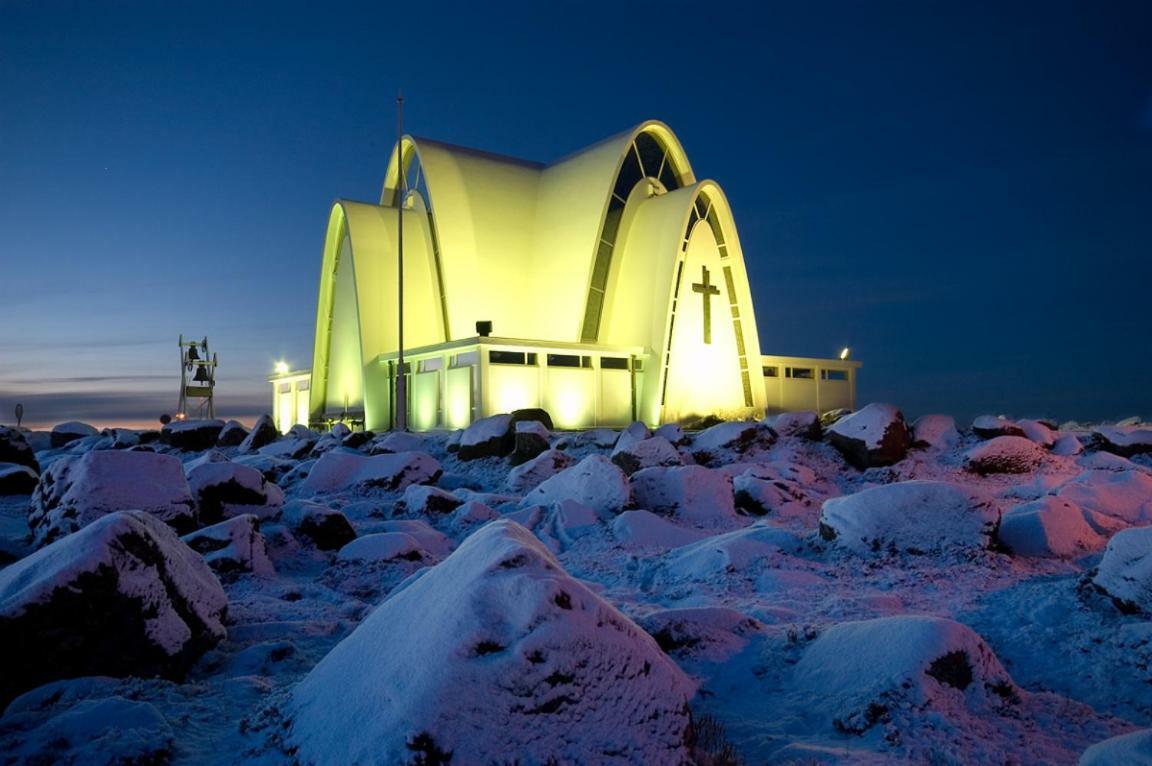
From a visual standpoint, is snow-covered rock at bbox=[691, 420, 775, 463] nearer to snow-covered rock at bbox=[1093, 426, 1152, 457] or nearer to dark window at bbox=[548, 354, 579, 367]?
snow-covered rock at bbox=[1093, 426, 1152, 457]

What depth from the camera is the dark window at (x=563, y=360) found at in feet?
85.1

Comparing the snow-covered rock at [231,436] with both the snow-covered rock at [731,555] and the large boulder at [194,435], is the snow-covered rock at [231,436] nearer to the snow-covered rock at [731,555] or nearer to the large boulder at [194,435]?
the large boulder at [194,435]

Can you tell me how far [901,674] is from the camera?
171 inches

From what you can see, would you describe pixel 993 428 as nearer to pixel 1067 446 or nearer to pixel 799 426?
pixel 1067 446

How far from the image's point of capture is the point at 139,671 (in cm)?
470

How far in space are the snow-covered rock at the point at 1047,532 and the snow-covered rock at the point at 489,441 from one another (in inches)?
357

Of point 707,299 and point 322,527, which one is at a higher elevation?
point 707,299

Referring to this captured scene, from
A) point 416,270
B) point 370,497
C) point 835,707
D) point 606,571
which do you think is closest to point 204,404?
point 416,270

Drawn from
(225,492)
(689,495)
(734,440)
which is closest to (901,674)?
(689,495)

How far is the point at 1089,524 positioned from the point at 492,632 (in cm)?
762

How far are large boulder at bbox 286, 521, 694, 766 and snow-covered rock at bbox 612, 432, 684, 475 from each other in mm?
9094

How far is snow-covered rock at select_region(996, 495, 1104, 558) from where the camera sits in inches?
312

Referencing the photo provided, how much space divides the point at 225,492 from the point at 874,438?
9.97m

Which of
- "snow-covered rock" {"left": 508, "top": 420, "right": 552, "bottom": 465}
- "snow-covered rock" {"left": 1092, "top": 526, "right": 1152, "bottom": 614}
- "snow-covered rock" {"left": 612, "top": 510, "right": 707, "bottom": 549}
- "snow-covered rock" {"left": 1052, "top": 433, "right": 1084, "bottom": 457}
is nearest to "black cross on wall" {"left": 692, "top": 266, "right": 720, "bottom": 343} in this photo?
"snow-covered rock" {"left": 1052, "top": 433, "right": 1084, "bottom": 457}
